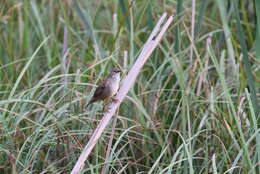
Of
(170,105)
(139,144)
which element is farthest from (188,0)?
(139,144)

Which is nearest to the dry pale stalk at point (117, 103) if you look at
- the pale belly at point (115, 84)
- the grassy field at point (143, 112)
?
the grassy field at point (143, 112)

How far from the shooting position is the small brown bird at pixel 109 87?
344cm

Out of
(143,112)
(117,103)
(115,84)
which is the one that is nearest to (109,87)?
(115,84)

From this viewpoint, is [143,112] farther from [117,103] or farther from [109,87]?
[117,103]

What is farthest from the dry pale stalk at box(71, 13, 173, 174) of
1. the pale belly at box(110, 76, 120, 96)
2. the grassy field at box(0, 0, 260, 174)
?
the pale belly at box(110, 76, 120, 96)

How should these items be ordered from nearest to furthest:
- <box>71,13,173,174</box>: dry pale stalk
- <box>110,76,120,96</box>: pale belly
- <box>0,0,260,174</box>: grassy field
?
<box>71,13,173,174</box>: dry pale stalk → <box>0,0,260,174</box>: grassy field → <box>110,76,120,96</box>: pale belly

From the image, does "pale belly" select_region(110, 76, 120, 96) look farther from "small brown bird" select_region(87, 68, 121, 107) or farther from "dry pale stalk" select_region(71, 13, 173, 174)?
"dry pale stalk" select_region(71, 13, 173, 174)

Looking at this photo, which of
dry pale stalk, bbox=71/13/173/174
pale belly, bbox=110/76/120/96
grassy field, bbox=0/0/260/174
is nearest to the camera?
dry pale stalk, bbox=71/13/173/174

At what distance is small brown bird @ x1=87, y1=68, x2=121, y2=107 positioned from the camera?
3436 mm

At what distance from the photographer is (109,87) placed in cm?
343

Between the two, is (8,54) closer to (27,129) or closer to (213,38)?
(27,129)

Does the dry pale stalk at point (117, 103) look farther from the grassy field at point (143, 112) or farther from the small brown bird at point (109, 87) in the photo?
the small brown bird at point (109, 87)

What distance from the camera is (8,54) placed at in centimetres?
477

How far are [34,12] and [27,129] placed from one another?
6.15ft
